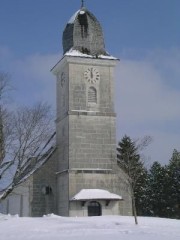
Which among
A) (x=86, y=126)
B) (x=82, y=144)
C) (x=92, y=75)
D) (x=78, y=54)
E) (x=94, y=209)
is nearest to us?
(x=94, y=209)

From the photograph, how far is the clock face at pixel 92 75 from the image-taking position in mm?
42156

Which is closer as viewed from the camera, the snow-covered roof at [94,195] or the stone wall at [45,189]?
the snow-covered roof at [94,195]

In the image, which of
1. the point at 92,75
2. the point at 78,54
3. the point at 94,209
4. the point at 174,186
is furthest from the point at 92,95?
the point at 174,186

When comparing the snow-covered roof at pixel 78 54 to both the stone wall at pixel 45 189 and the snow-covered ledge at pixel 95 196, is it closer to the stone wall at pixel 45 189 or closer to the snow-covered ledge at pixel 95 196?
the stone wall at pixel 45 189

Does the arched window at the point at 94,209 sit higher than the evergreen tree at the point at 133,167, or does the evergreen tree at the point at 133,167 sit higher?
the evergreen tree at the point at 133,167

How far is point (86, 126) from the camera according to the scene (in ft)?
135

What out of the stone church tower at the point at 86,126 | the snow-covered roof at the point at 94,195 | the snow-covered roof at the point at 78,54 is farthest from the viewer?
the snow-covered roof at the point at 78,54

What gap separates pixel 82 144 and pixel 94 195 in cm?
448

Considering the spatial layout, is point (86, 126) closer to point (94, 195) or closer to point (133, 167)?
point (94, 195)

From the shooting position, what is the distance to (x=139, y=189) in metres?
54.0

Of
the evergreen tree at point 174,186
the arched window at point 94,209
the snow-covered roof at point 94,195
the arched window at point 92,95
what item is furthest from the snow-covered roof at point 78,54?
the evergreen tree at point 174,186

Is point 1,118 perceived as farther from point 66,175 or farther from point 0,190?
point 66,175

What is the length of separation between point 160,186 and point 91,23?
65.1ft

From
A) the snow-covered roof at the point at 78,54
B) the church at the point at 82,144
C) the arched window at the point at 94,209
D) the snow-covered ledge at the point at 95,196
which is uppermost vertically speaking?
the snow-covered roof at the point at 78,54
